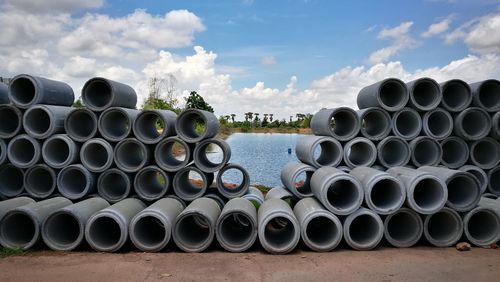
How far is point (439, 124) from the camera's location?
6.80m

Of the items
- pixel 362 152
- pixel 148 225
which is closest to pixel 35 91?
pixel 148 225

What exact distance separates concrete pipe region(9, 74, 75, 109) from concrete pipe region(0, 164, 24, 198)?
115cm

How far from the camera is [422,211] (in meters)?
5.70

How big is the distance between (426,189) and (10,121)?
282 inches

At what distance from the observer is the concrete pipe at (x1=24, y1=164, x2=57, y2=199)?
6.44m

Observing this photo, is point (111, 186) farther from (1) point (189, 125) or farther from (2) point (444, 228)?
(2) point (444, 228)

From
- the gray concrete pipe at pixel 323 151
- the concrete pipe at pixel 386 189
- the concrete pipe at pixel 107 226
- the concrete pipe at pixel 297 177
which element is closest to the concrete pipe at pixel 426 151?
the concrete pipe at pixel 386 189

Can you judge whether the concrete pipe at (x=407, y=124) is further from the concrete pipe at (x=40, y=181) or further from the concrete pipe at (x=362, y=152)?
the concrete pipe at (x=40, y=181)

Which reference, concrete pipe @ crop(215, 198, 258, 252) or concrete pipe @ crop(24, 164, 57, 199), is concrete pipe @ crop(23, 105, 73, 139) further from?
concrete pipe @ crop(215, 198, 258, 252)

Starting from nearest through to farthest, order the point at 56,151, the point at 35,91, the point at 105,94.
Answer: the point at 35,91 → the point at 56,151 → the point at 105,94

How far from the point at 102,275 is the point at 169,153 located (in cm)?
Answer: 281

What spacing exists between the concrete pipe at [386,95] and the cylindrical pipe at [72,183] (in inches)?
190

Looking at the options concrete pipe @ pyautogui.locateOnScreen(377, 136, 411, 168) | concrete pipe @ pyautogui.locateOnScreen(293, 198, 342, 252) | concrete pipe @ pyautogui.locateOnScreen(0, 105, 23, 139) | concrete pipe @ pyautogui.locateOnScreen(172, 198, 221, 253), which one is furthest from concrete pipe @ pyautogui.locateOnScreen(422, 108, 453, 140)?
concrete pipe @ pyautogui.locateOnScreen(0, 105, 23, 139)

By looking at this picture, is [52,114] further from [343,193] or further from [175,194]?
[343,193]
